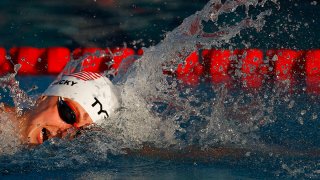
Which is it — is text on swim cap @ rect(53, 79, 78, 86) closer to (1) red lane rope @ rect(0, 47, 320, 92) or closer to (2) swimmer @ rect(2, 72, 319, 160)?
(2) swimmer @ rect(2, 72, 319, 160)

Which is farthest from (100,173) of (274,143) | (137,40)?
(137,40)

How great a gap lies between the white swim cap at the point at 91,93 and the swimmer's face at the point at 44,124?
3.0 inches

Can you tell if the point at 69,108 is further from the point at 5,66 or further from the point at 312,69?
the point at 312,69

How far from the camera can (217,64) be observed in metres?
4.85

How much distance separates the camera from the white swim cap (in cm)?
246

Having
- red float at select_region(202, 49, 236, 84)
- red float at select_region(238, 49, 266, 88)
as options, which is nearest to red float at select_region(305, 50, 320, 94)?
red float at select_region(238, 49, 266, 88)

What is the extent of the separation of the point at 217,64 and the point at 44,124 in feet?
9.00

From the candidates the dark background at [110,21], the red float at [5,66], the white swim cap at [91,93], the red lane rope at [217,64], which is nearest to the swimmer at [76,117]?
the white swim cap at [91,93]

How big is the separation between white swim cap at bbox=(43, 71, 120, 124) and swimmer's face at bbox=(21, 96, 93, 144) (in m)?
0.08

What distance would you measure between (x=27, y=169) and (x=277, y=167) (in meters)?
0.92

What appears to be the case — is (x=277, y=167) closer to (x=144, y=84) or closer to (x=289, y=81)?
(x=144, y=84)

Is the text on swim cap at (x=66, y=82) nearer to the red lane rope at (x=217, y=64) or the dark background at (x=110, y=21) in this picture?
the red lane rope at (x=217, y=64)

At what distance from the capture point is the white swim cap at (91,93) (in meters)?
2.46

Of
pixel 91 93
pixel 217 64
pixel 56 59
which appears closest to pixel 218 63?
pixel 217 64
